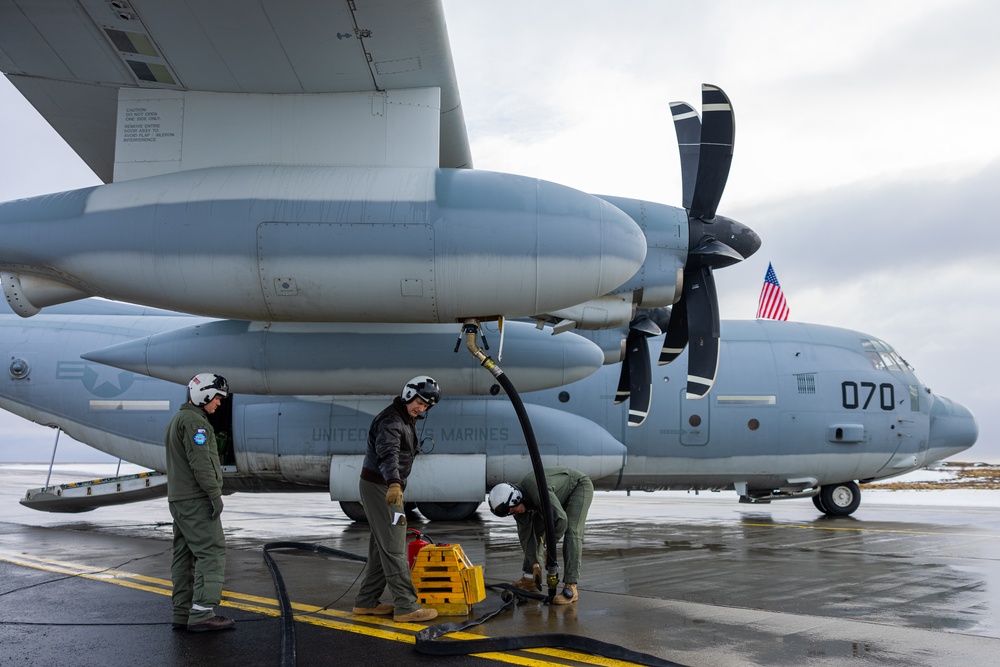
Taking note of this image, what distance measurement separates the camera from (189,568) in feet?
18.8

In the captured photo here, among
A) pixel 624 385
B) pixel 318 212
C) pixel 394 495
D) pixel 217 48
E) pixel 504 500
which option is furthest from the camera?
pixel 624 385

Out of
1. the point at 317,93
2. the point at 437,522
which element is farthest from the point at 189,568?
the point at 437,522

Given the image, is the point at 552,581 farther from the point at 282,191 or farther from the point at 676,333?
the point at 676,333

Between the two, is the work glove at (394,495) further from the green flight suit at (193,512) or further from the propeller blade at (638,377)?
the propeller blade at (638,377)

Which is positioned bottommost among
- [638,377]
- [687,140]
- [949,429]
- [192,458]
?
[192,458]

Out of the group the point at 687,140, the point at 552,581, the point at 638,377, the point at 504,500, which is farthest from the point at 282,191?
the point at 638,377

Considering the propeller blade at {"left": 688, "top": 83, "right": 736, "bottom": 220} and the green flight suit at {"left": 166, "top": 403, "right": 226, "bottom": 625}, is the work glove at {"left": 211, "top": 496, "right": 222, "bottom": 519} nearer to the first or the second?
the green flight suit at {"left": 166, "top": 403, "right": 226, "bottom": 625}

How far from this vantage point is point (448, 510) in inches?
571

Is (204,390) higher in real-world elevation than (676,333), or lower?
lower

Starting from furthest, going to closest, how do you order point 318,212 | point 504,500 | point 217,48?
point 318,212
point 217,48
point 504,500

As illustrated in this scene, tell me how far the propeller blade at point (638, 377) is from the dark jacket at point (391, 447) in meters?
6.81

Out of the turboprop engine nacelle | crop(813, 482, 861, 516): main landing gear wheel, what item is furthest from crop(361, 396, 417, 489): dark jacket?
crop(813, 482, 861, 516): main landing gear wheel

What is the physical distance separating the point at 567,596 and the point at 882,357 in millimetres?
11462

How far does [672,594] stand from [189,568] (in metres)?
4.16
